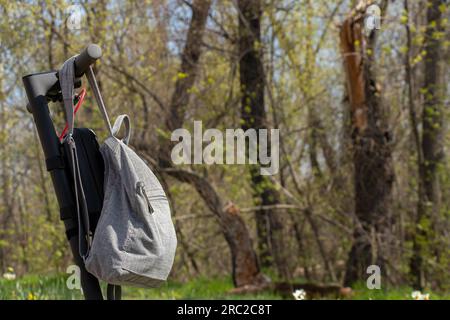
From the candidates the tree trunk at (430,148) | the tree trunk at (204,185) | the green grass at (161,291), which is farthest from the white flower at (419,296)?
the tree trunk at (430,148)

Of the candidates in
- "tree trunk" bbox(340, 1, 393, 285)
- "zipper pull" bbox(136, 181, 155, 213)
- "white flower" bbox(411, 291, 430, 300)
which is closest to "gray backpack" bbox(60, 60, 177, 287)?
"zipper pull" bbox(136, 181, 155, 213)

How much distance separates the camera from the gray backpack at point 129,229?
2.08 metres

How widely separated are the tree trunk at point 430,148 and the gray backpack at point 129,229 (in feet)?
24.3

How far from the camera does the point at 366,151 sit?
28.4 ft

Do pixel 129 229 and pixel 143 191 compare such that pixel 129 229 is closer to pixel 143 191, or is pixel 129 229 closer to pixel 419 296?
pixel 143 191

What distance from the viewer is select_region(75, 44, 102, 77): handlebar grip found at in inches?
87.2

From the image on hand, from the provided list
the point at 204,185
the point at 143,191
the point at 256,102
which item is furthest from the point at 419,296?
the point at 256,102

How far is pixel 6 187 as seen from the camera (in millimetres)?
11844

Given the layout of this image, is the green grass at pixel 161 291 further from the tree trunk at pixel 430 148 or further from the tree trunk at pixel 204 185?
the tree trunk at pixel 430 148

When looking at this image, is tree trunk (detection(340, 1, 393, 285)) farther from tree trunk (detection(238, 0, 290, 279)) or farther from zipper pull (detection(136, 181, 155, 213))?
zipper pull (detection(136, 181, 155, 213))

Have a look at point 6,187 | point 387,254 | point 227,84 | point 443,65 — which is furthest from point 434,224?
point 6,187

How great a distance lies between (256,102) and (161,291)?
3263 mm

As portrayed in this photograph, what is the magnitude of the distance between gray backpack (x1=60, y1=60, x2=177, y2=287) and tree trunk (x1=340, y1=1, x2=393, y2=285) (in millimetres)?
6667
